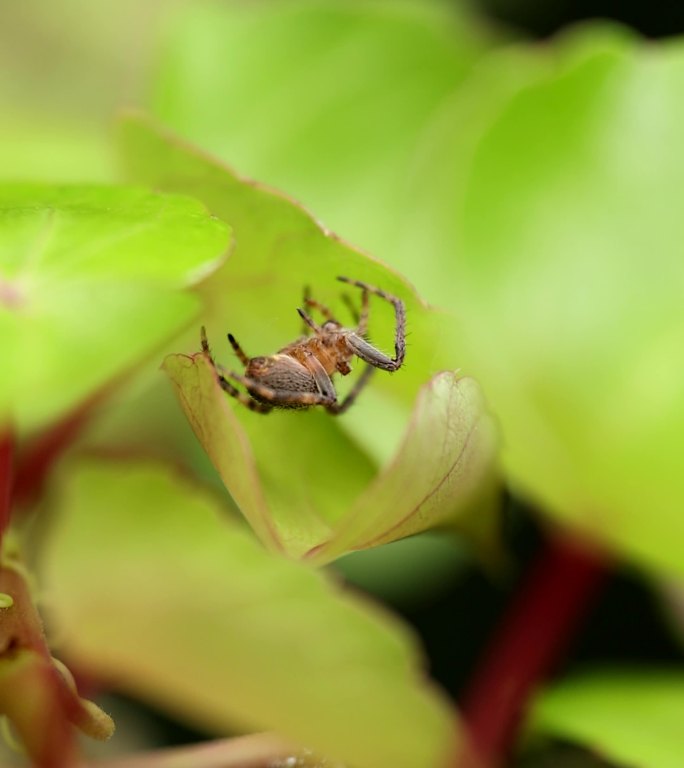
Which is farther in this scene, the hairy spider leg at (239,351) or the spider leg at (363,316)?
the hairy spider leg at (239,351)

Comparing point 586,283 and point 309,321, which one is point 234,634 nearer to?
point 309,321

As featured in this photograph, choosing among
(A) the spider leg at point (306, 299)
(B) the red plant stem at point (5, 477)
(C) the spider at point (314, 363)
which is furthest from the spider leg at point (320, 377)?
(B) the red plant stem at point (5, 477)

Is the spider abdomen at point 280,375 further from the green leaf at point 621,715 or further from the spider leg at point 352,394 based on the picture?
the green leaf at point 621,715

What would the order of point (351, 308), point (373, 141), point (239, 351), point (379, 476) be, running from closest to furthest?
point (379, 476)
point (351, 308)
point (239, 351)
point (373, 141)

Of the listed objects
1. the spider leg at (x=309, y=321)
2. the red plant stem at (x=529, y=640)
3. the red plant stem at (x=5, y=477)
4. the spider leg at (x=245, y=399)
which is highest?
the spider leg at (x=309, y=321)

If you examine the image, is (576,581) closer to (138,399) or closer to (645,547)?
(645,547)

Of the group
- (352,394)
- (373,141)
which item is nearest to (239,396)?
(352,394)
